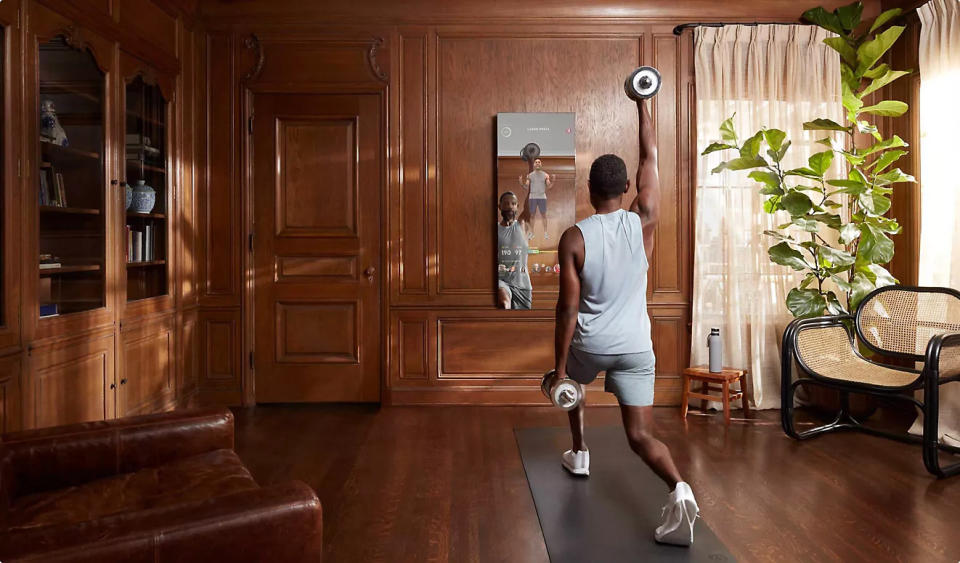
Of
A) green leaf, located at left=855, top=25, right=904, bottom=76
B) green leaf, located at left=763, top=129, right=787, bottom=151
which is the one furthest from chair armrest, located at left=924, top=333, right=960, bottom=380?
green leaf, located at left=855, top=25, right=904, bottom=76

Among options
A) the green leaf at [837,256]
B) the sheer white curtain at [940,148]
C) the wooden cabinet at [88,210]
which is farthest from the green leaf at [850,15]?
the wooden cabinet at [88,210]

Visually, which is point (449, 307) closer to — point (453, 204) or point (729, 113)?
point (453, 204)

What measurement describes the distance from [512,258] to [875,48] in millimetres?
2582

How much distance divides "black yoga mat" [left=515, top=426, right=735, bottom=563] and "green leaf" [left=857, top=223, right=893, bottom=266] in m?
1.86

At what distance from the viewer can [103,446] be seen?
2.15 meters

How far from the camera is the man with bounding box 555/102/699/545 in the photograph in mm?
2619

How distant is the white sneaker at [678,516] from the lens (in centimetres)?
250

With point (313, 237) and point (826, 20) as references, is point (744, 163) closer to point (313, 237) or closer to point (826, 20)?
point (826, 20)

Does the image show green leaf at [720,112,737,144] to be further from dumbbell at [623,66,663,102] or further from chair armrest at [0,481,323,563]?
chair armrest at [0,481,323,563]

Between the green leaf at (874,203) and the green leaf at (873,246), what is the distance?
99mm

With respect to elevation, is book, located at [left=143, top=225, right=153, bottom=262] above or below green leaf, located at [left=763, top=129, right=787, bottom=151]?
below

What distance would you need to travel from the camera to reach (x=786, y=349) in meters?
4.04

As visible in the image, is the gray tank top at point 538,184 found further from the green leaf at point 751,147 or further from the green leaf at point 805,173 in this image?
the green leaf at point 805,173

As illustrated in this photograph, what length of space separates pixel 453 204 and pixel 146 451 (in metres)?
3.06
